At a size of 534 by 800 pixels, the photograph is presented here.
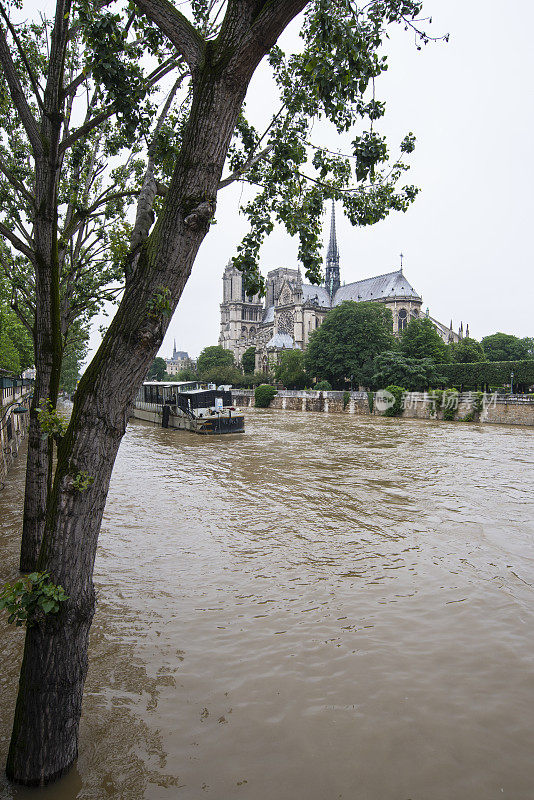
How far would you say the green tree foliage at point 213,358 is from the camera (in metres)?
112

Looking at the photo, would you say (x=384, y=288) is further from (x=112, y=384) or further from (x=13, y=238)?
(x=112, y=384)

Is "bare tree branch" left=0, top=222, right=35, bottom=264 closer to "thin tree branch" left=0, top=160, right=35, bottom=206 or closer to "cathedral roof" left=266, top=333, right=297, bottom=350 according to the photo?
"thin tree branch" left=0, top=160, right=35, bottom=206

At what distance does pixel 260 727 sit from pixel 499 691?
213 cm

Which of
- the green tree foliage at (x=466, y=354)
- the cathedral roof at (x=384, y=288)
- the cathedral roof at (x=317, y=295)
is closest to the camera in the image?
the green tree foliage at (x=466, y=354)

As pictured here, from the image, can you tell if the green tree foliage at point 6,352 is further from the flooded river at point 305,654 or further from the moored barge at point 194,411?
the flooded river at point 305,654

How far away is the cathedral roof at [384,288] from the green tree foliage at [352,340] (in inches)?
1247

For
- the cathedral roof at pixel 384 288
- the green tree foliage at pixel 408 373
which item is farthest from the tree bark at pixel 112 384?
the cathedral roof at pixel 384 288

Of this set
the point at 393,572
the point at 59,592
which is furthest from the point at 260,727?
the point at 393,572

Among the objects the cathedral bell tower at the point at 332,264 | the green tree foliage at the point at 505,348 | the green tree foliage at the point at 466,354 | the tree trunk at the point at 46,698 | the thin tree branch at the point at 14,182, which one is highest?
the cathedral bell tower at the point at 332,264

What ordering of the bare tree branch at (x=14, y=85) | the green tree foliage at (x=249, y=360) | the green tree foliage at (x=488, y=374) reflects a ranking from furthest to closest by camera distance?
1. the green tree foliage at (x=249, y=360)
2. the green tree foliage at (x=488, y=374)
3. the bare tree branch at (x=14, y=85)

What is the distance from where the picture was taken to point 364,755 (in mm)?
3615

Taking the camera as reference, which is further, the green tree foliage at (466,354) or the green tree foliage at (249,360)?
the green tree foliage at (249,360)

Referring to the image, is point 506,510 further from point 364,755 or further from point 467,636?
point 364,755

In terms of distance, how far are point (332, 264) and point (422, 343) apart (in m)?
65.7
